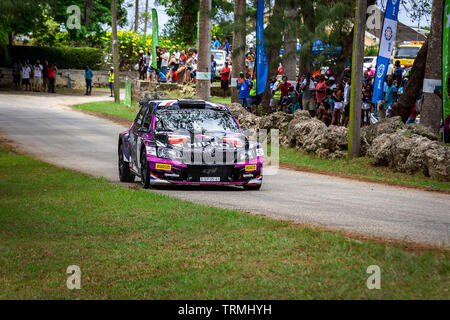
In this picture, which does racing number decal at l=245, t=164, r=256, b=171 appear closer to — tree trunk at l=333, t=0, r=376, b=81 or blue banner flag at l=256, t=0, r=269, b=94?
blue banner flag at l=256, t=0, r=269, b=94

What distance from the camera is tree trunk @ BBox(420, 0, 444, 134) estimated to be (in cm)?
2061

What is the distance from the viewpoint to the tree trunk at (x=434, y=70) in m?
20.6

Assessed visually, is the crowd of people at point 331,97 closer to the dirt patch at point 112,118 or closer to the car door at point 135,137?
the dirt patch at point 112,118

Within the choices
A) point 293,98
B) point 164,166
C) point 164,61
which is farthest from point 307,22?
point 164,61

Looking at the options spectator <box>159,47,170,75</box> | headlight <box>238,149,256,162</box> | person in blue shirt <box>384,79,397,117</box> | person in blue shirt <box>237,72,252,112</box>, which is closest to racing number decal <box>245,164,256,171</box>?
headlight <box>238,149,256,162</box>

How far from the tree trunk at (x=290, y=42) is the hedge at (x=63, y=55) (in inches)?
1153

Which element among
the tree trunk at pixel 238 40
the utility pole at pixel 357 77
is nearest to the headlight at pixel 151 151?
the utility pole at pixel 357 77

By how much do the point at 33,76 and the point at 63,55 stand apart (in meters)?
5.55

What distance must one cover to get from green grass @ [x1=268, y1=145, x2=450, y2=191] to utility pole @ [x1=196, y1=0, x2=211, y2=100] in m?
7.22

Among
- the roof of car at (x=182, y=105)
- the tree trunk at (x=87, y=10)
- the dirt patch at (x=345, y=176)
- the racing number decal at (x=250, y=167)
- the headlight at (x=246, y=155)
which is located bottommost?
the dirt patch at (x=345, y=176)

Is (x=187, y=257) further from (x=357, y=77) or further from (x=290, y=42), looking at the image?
(x=290, y=42)

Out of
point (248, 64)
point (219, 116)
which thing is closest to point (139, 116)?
point (219, 116)

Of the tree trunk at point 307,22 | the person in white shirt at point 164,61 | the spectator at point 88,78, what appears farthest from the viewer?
the spectator at point 88,78
